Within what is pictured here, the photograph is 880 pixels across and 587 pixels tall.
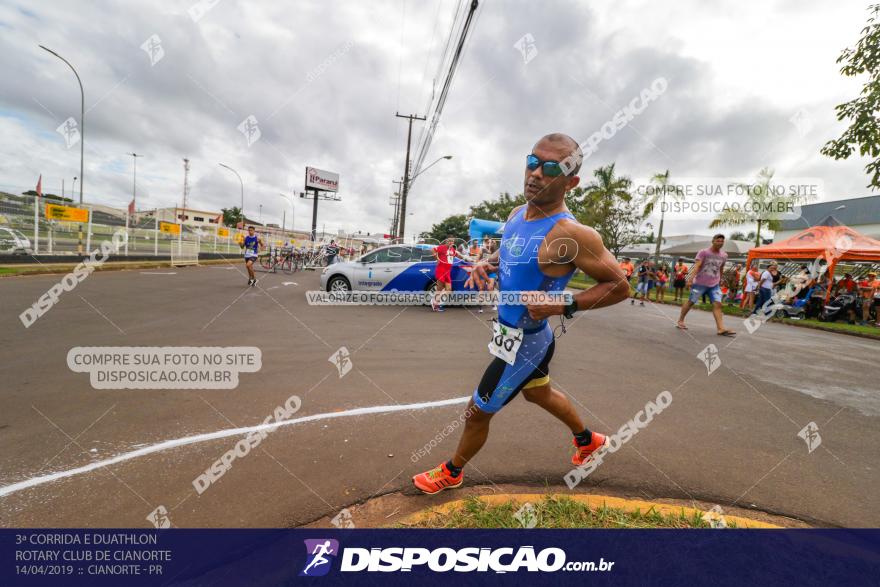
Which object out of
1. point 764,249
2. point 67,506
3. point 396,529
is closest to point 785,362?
point 396,529

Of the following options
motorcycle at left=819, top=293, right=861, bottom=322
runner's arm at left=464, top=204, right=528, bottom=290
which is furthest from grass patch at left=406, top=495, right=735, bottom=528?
motorcycle at left=819, top=293, right=861, bottom=322

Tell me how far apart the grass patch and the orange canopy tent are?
52.0 feet

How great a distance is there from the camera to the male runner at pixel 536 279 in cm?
204

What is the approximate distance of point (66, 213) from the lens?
49.6 feet

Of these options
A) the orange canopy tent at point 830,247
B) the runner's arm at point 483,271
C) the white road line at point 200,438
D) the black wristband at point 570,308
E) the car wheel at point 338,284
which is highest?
the orange canopy tent at point 830,247

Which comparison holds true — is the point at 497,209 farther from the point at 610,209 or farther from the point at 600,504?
the point at 600,504

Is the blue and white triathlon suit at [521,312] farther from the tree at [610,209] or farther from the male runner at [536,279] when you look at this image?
the tree at [610,209]

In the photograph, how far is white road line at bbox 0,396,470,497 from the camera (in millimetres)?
2172

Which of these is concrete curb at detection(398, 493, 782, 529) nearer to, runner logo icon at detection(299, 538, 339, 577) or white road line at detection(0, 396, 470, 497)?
runner logo icon at detection(299, 538, 339, 577)

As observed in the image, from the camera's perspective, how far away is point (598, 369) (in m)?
5.04

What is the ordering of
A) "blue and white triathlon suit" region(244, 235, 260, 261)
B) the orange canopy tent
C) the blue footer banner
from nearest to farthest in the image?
the blue footer banner
"blue and white triathlon suit" region(244, 235, 260, 261)
the orange canopy tent

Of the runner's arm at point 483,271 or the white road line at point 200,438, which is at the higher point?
the runner's arm at point 483,271

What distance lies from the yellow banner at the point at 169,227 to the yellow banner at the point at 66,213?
5.11m

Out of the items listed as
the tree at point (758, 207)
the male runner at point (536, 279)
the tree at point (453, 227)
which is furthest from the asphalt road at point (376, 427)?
the tree at point (453, 227)
